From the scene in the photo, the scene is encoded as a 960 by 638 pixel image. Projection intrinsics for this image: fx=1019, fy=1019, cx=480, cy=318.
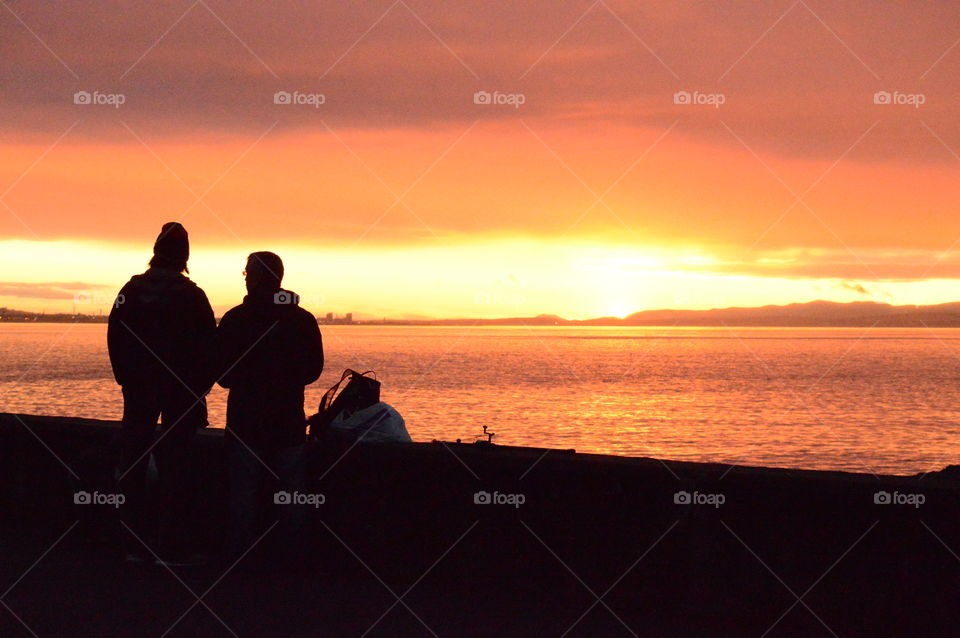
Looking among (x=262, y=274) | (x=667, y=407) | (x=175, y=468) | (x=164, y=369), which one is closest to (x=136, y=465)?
(x=175, y=468)

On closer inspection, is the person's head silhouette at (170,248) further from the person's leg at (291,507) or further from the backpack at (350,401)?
the person's leg at (291,507)

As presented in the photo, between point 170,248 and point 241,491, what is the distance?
5.58 ft

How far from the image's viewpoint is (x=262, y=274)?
21.9 feet

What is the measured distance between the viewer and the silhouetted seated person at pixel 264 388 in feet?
21.7

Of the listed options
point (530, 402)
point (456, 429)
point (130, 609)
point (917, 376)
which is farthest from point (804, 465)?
point (917, 376)

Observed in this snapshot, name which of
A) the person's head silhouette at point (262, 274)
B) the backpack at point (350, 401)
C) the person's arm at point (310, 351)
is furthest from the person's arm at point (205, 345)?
the backpack at point (350, 401)

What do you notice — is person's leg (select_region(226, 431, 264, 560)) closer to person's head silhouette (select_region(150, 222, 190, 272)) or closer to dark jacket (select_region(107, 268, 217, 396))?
dark jacket (select_region(107, 268, 217, 396))

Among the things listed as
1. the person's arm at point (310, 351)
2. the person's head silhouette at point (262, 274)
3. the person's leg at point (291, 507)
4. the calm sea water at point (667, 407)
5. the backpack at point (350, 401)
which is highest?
the calm sea water at point (667, 407)

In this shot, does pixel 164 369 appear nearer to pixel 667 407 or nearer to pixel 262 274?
pixel 262 274

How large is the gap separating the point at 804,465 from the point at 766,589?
32.9 m

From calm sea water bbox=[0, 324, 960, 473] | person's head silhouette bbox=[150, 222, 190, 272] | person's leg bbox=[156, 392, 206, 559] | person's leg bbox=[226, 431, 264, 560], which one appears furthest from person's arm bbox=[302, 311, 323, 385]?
calm sea water bbox=[0, 324, 960, 473]

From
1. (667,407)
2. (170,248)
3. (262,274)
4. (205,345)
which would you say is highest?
(667,407)

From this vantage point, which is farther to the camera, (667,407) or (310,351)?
(667,407)

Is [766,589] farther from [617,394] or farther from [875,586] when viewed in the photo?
[617,394]
